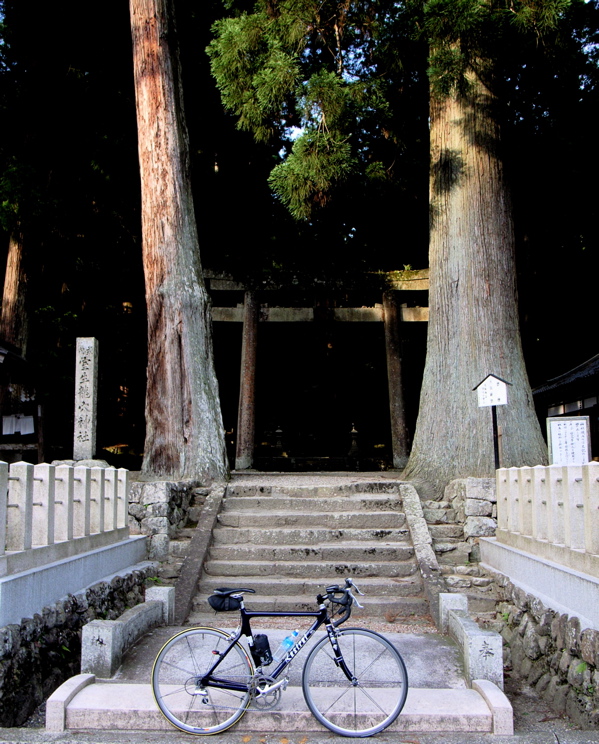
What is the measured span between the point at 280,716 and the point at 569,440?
5.54m

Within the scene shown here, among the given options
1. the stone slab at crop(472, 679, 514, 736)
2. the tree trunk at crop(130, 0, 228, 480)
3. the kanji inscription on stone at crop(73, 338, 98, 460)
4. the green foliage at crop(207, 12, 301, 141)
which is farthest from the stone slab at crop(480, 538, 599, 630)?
the green foliage at crop(207, 12, 301, 141)

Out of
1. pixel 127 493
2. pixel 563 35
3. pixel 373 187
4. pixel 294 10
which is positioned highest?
pixel 294 10

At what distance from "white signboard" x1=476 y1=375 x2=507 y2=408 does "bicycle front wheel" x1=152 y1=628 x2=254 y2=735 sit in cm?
522

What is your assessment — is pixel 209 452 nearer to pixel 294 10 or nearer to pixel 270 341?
pixel 294 10

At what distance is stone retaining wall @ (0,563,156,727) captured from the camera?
414 centimetres

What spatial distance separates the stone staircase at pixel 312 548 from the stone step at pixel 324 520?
0.04ft

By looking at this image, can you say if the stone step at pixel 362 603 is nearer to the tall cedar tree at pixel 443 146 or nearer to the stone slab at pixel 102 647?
the stone slab at pixel 102 647

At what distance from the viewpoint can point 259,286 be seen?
Result: 13430mm

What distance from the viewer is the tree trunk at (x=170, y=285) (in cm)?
926

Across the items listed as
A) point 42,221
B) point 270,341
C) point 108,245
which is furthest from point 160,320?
point 270,341

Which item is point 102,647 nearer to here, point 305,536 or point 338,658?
point 338,658

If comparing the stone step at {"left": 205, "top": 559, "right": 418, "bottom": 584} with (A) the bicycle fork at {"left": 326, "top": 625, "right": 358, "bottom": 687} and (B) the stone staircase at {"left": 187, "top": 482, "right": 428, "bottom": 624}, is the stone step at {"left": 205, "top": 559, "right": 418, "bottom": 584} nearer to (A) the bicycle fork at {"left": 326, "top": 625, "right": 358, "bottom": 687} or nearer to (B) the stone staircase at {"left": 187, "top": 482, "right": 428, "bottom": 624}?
(B) the stone staircase at {"left": 187, "top": 482, "right": 428, "bottom": 624}

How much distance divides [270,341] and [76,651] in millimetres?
13530

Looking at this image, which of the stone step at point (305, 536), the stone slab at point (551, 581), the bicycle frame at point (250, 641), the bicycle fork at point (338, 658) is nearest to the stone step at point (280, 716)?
the bicycle frame at point (250, 641)
